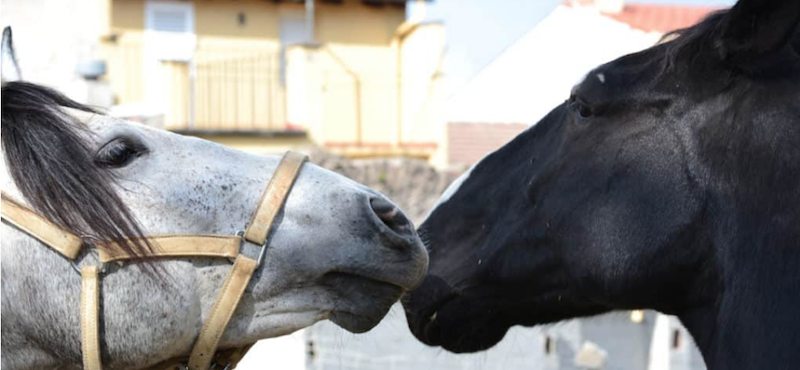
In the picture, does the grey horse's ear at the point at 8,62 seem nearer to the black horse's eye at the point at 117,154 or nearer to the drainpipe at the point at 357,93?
the black horse's eye at the point at 117,154

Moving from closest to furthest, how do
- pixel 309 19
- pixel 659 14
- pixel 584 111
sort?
pixel 584 111
pixel 659 14
pixel 309 19

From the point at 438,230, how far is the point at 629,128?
0.74 meters

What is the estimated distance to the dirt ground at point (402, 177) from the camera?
623 inches

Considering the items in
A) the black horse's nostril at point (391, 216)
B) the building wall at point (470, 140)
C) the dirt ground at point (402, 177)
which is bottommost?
the dirt ground at point (402, 177)

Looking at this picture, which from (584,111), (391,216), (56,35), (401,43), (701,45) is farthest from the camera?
(401,43)

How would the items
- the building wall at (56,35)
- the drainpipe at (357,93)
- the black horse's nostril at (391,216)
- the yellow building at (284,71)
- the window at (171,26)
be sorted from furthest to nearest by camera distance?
the drainpipe at (357,93), the window at (171,26), the yellow building at (284,71), the building wall at (56,35), the black horse's nostril at (391,216)

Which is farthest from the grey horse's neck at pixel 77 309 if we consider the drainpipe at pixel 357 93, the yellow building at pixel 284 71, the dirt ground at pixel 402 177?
the drainpipe at pixel 357 93

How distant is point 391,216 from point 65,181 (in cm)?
78

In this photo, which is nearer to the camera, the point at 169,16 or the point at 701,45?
the point at 701,45

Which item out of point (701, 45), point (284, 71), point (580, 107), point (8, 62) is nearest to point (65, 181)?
point (8, 62)

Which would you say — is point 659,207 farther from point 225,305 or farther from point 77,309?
point 77,309

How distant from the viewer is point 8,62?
2.66 m

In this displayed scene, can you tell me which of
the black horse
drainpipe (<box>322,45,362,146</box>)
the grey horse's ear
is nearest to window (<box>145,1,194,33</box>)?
drainpipe (<box>322,45,362,146</box>)

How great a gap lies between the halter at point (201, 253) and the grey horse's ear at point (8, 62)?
0.62m
